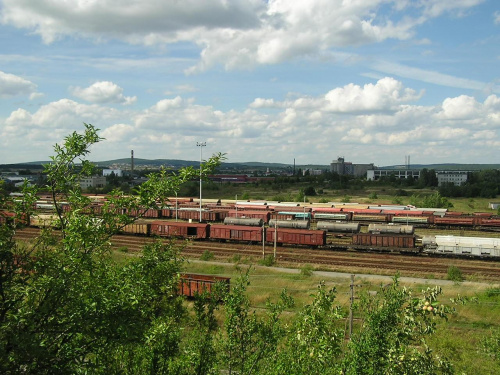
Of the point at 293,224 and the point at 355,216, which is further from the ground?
the point at 293,224

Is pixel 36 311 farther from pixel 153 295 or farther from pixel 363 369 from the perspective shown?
pixel 363 369

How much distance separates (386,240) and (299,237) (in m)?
10.5

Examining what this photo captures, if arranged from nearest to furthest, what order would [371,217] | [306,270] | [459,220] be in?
1. [306,270]
2. [459,220]
3. [371,217]

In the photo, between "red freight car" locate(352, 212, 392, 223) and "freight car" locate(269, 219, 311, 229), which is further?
"red freight car" locate(352, 212, 392, 223)

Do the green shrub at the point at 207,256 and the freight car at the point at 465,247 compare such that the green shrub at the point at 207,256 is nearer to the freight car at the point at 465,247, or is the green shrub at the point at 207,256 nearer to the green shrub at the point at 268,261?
the green shrub at the point at 268,261

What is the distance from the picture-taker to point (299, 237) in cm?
5356

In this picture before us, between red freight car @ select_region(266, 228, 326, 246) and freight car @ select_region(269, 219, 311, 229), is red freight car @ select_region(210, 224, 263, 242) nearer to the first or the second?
red freight car @ select_region(266, 228, 326, 246)

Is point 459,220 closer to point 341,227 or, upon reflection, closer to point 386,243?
point 341,227

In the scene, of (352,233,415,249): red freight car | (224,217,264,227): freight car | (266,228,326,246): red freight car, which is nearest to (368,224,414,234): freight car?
(352,233,415,249): red freight car

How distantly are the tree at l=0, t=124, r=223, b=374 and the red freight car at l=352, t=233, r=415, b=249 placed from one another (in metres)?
44.2

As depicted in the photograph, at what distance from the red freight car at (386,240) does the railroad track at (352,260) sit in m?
1.25

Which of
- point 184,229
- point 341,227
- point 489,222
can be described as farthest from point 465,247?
point 184,229

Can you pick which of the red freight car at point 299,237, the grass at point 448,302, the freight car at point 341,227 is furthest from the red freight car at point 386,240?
the grass at point 448,302

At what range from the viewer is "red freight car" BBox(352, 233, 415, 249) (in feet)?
165
